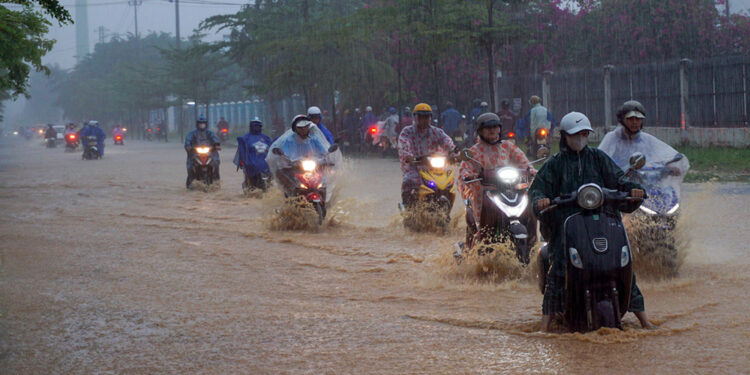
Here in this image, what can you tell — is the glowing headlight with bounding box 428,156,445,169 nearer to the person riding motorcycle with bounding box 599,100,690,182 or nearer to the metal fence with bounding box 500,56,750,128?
the person riding motorcycle with bounding box 599,100,690,182

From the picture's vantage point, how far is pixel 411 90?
3309 centimetres

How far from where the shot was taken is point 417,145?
1066 centimetres

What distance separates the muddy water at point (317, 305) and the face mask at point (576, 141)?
1166 millimetres

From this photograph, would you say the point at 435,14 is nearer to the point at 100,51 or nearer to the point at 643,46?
the point at 643,46

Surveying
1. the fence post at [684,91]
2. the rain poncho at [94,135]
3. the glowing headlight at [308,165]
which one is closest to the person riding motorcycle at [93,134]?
the rain poncho at [94,135]

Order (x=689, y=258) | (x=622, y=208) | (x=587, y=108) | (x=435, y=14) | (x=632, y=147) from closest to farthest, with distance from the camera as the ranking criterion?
(x=622, y=208) → (x=632, y=147) → (x=689, y=258) → (x=435, y=14) → (x=587, y=108)

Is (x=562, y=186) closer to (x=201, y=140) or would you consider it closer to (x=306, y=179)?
(x=306, y=179)

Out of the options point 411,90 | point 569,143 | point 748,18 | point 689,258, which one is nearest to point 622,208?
point 569,143

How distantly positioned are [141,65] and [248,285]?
74926 mm

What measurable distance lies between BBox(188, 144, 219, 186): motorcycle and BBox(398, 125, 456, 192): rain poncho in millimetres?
8190

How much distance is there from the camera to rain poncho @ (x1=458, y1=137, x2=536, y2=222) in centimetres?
805

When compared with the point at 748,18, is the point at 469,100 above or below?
below

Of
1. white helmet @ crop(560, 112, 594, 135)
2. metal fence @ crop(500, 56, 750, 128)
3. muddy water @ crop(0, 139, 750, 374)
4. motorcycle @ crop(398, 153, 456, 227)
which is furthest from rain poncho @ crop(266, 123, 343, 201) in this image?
metal fence @ crop(500, 56, 750, 128)

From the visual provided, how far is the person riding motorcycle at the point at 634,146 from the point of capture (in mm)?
7668
